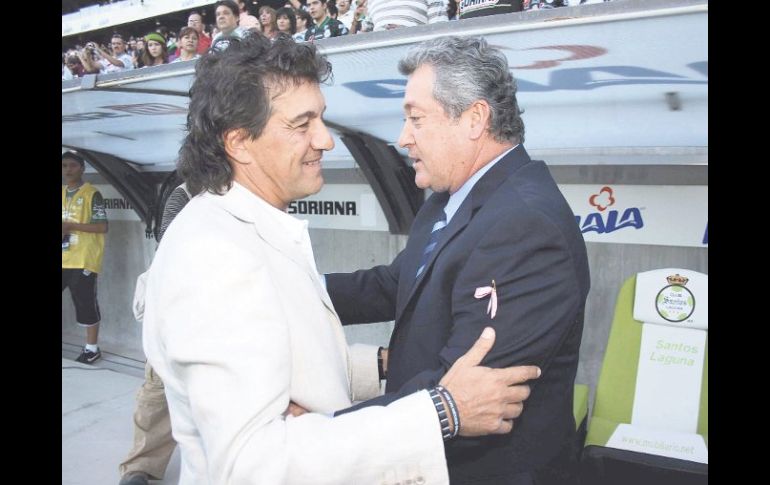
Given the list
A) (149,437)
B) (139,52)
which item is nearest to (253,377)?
(149,437)

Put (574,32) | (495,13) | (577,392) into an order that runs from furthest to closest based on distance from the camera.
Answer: (577,392) → (495,13) → (574,32)

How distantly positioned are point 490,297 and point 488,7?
49.8 inches

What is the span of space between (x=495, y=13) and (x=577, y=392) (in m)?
1.85

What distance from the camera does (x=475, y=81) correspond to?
5.01 feet

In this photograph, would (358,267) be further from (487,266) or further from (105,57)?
(105,57)

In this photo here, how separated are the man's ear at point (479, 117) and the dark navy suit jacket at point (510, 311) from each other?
10cm

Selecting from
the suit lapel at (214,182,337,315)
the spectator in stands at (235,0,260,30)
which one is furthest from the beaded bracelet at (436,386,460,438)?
the spectator in stands at (235,0,260,30)

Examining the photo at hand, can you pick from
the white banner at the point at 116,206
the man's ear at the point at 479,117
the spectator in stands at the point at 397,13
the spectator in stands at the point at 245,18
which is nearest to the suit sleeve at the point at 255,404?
the man's ear at the point at 479,117

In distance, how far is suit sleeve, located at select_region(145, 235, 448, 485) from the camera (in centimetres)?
101

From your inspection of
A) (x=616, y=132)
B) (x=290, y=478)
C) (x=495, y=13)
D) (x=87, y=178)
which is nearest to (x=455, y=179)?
(x=495, y=13)

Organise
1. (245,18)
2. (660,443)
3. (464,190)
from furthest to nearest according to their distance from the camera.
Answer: (245,18)
(660,443)
(464,190)

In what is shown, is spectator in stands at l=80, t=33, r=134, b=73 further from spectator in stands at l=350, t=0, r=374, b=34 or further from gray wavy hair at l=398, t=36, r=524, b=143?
gray wavy hair at l=398, t=36, r=524, b=143

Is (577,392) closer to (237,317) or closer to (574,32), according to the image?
(574,32)

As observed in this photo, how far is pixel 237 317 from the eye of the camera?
1.04 metres
